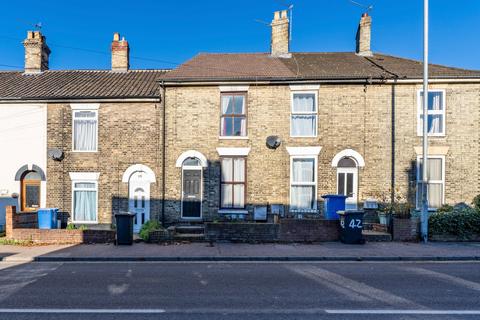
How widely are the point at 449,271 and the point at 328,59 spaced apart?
483 inches

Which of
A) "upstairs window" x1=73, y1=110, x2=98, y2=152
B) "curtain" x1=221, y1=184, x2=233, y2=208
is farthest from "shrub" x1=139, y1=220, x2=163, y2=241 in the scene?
"upstairs window" x1=73, y1=110, x2=98, y2=152

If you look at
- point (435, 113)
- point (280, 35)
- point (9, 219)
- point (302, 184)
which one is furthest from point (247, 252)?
point (280, 35)

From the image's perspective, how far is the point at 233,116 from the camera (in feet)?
49.2

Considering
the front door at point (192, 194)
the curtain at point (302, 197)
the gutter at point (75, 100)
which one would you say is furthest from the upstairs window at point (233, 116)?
the curtain at point (302, 197)

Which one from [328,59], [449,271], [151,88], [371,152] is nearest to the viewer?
[449,271]

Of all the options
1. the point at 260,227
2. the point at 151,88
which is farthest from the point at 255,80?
the point at 260,227

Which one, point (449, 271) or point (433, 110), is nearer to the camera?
point (449, 271)

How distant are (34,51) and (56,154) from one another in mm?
7605

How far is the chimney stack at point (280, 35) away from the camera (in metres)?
18.0

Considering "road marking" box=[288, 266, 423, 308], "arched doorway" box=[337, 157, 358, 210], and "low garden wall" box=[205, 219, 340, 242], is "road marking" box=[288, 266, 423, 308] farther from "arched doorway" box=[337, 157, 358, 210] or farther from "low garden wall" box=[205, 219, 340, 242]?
"arched doorway" box=[337, 157, 358, 210]

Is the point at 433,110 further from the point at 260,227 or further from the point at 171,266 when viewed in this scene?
the point at 171,266

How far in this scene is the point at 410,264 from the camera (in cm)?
924

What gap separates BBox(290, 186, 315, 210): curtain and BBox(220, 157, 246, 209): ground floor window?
2.22 metres

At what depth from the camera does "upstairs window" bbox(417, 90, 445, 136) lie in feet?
47.6
